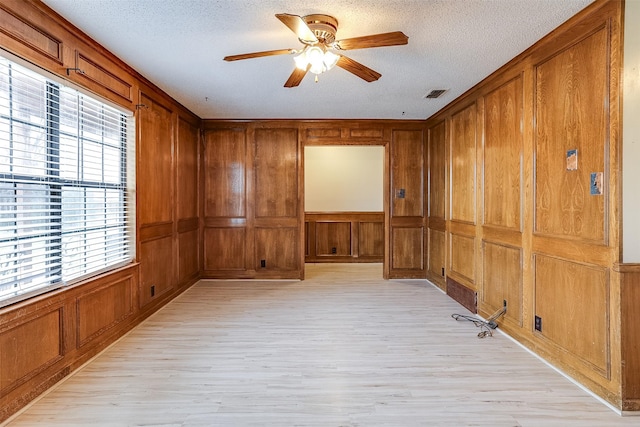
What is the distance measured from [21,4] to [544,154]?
12.4 ft

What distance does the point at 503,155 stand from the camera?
127 inches

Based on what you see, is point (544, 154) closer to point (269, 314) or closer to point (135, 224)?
point (269, 314)

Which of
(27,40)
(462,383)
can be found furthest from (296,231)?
(27,40)

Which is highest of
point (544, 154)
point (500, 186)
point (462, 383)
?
point (544, 154)

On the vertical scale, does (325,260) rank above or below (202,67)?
below

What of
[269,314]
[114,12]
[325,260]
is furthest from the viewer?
[325,260]

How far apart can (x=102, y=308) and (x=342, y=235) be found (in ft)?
16.0

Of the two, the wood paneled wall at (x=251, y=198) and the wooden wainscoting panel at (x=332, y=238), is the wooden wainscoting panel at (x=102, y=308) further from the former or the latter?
the wooden wainscoting panel at (x=332, y=238)

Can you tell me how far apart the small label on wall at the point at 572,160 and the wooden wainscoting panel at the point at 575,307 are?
0.67m

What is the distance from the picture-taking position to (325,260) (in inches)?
279

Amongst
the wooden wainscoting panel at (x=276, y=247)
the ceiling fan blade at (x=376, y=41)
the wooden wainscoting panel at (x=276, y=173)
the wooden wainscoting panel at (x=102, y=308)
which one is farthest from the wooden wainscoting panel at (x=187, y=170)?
the ceiling fan blade at (x=376, y=41)

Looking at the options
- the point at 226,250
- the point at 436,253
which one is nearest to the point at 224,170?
the point at 226,250

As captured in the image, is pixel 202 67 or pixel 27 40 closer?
pixel 27 40

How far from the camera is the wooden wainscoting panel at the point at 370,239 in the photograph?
7070 millimetres
